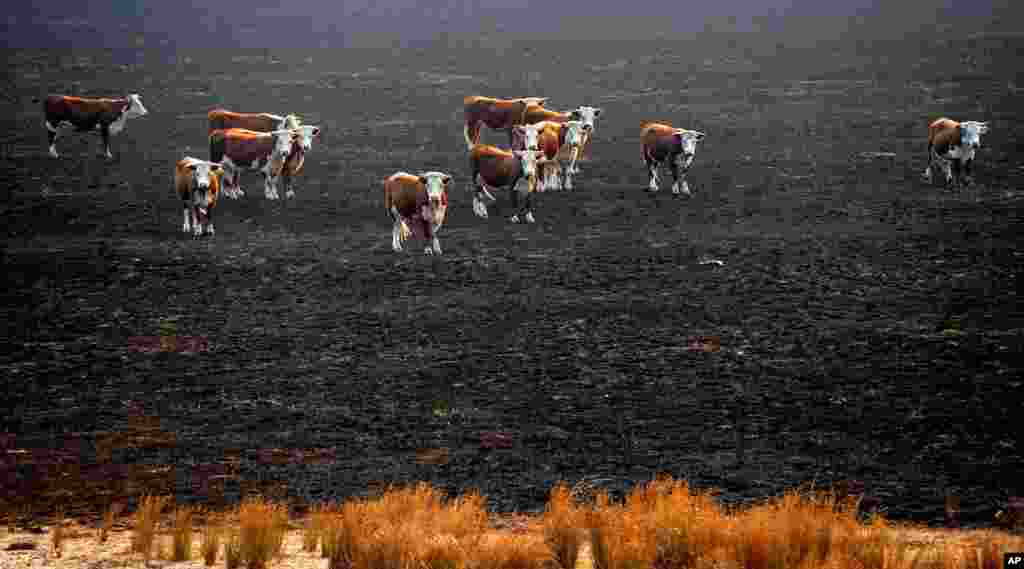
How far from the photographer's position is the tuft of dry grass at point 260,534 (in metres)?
10.5

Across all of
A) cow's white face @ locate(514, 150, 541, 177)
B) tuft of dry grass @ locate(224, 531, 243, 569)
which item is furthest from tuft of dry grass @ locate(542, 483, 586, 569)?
cow's white face @ locate(514, 150, 541, 177)

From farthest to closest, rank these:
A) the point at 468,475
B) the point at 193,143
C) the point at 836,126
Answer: the point at 836,126, the point at 193,143, the point at 468,475

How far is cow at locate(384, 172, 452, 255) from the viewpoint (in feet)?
70.3

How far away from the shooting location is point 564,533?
10562 millimetres

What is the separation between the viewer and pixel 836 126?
120ft

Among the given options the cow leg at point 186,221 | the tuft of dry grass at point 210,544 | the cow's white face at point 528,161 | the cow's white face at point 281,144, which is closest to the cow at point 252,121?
the cow's white face at point 281,144

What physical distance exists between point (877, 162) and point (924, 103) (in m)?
10.5

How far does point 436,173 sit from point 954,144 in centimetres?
1143

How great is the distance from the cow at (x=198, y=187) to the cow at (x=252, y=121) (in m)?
6.12

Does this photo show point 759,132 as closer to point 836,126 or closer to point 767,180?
point 836,126

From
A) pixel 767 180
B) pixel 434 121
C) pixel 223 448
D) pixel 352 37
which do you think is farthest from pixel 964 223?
pixel 352 37

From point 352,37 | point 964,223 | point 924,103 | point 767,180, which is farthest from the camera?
point 352,37

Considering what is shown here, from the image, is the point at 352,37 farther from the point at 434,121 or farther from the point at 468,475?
the point at 468,475

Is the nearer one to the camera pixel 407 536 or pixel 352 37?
pixel 407 536
